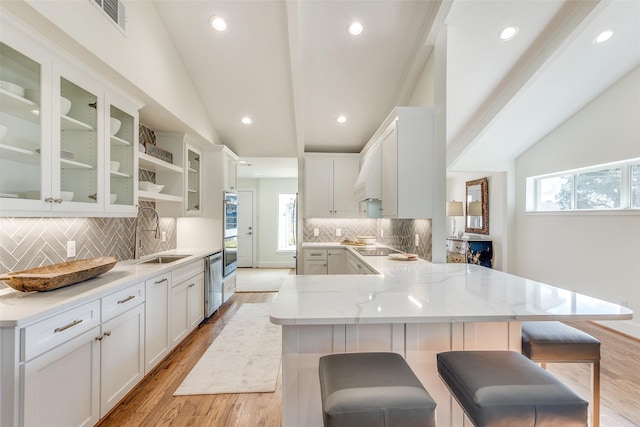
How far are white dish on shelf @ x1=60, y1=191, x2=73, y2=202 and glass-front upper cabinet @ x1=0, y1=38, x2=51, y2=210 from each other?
0.54 feet

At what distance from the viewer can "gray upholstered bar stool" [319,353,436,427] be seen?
3.11 ft

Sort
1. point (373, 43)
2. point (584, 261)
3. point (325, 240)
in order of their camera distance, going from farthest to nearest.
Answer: point (325, 240), point (584, 261), point (373, 43)

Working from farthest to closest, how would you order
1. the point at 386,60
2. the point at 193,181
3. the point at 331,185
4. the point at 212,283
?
the point at 331,185, the point at 193,181, the point at 212,283, the point at 386,60

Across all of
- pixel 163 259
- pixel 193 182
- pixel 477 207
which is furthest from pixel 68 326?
pixel 477 207

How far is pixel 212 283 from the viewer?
12.4 ft

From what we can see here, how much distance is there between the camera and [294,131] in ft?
15.0

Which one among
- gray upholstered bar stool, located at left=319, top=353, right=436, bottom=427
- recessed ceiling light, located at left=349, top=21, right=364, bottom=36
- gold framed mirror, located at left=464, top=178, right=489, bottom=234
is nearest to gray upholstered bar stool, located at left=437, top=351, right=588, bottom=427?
gray upholstered bar stool, located at left=319, top=353, right=436, bottom=427

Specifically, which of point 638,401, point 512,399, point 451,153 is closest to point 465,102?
point 451,153

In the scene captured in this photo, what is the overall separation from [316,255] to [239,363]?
82.6 inches

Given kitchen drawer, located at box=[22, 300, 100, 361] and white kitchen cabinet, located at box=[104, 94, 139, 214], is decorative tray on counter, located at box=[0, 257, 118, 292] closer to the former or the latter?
kitchen drawer, located at box=[22, 300, 100, 361]

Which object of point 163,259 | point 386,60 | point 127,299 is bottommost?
point 127,299

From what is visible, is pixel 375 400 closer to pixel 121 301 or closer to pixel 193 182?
pixel 121 301

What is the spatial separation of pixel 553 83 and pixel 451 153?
197 centimetres

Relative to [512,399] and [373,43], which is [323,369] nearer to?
[512,399]
